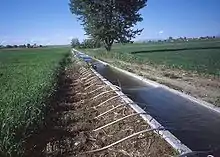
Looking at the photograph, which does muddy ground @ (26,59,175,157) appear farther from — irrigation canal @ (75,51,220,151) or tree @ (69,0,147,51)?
tree @ (69,0,147,51)

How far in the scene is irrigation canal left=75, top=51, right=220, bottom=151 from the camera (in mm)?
6277

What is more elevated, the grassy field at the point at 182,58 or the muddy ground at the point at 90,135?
the muddy ground at the point at 90,135

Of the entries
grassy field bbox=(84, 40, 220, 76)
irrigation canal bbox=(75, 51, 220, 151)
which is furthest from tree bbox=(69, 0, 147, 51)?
irrigation canal bbox=(75, 51, 220, 151)

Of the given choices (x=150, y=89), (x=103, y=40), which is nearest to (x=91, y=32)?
(x=103, y=40)

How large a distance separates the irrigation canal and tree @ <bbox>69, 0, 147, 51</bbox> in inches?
1428

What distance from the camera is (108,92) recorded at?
1146 centimetres

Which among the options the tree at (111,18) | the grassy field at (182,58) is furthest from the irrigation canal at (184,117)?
the tree at (111,18)

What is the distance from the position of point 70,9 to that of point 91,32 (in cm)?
708

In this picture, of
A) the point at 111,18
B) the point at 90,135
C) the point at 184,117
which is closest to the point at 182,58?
the point at 111,18

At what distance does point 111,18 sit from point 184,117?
4183 cm

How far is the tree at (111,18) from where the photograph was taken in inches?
1900

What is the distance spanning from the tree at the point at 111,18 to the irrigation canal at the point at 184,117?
119 feet

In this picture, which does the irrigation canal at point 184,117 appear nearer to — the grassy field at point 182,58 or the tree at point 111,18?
the grassy field at point 182,58

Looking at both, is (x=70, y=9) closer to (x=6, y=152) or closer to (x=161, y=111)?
(x=161, y=111)
